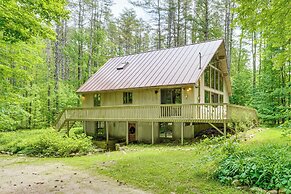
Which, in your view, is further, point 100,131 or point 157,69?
point 100,131

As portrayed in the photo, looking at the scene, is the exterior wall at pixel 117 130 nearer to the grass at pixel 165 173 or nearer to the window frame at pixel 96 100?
the window frame at pixel 96 100

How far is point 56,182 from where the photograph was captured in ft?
22.4

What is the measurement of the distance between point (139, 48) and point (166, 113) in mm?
25650

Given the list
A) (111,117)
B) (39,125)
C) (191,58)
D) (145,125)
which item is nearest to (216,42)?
(191,58)

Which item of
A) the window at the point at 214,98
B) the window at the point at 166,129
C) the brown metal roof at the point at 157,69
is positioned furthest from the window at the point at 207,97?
the window at the point at 166,129

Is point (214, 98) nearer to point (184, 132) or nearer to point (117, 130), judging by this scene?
point (184, 132)

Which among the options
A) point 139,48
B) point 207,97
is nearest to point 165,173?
point 207,97

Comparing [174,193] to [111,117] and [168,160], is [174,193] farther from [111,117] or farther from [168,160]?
[111,117]

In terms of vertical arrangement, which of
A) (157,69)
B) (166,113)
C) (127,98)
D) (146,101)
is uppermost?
(157,69)

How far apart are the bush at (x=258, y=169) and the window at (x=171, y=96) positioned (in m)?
9.24

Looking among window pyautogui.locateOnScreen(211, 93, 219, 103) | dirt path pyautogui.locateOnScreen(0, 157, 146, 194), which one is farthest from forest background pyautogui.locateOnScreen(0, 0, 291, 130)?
window pyautogui.locateOnScreen(211, 93, 219, 103)

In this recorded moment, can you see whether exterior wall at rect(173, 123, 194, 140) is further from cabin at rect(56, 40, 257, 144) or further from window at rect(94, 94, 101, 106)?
window at rect(94, 94, 101, 106)

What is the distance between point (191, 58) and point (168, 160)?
9747 millimetres

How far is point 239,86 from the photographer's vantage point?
2639 centimetres
